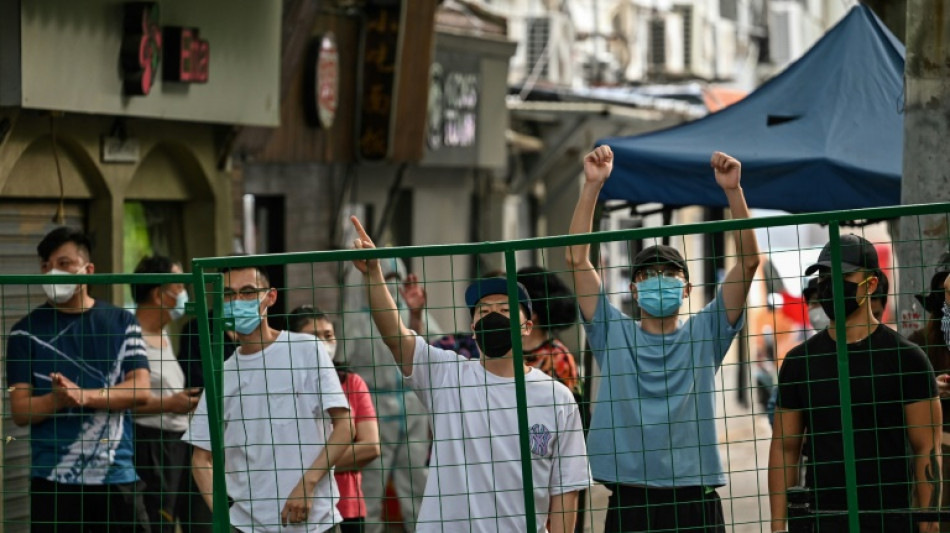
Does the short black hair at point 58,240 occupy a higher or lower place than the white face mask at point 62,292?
higher

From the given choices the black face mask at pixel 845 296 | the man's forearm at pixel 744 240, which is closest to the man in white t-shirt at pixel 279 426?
the man's forearm at pixel 744 240

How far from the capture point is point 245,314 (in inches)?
255

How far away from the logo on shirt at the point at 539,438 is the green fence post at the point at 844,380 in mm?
953

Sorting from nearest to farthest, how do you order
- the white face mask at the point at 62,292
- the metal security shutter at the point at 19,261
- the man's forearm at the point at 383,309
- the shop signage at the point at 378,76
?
1. the man's forearm at the point at 383,309
2. the white face mask at the point at 62,292
3. the metal security shutter at the point at 19,261
4. the shop signage at the point at 378,76

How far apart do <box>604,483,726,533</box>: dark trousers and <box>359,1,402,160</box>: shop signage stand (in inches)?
346

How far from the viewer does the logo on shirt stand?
581 cm

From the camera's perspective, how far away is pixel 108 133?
34.8ft

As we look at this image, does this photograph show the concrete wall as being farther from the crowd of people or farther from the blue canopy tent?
the crowd of people

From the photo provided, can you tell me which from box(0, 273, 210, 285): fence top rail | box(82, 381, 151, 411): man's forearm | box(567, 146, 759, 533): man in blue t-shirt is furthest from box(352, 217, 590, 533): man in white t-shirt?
box(82, 381, 151, 411): man's forearm

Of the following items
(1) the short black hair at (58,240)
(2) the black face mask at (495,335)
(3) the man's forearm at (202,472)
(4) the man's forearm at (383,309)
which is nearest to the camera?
(4) the man's forearm at (383,309)

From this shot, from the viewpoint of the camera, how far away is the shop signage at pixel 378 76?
14.4m

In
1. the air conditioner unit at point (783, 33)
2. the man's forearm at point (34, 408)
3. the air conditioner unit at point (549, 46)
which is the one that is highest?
the air conditioner unit at point (783, 33)

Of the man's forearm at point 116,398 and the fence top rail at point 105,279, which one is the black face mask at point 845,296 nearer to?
the fence top rail at point 105,279

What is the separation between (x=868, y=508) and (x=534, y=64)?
17436mm
